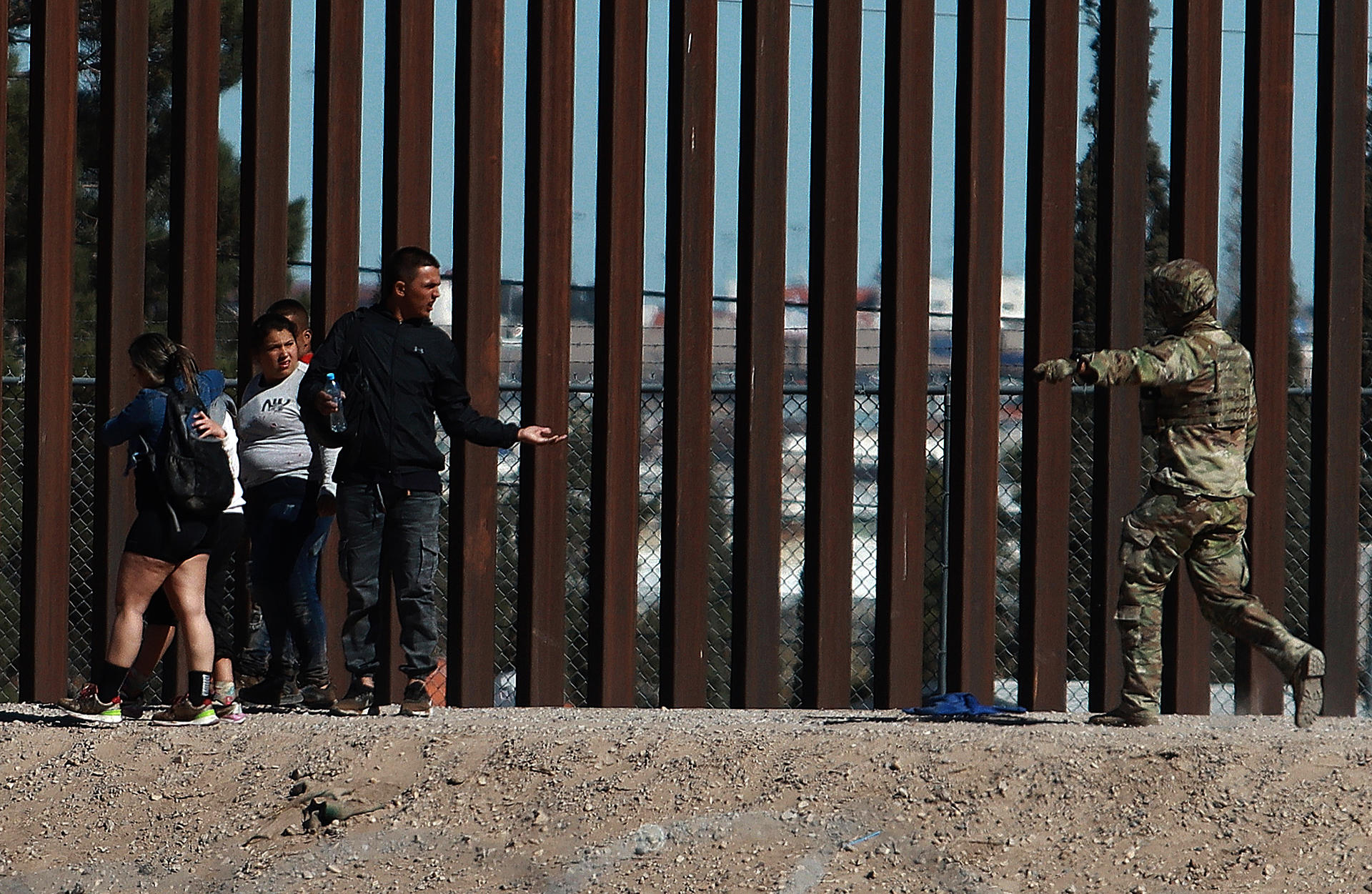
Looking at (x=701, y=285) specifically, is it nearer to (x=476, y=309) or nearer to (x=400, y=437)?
(x=476, y=309)

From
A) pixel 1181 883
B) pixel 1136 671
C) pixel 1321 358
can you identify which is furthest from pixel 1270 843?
pixel 1321 358

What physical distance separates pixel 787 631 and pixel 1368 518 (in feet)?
13.1

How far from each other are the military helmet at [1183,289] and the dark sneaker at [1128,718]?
1.26 metres

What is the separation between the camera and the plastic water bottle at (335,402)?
4965 mm

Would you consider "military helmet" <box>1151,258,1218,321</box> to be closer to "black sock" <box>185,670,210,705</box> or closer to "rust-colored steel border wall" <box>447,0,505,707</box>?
"rust-colored steel border wall" <box>447,0,505,707</box>

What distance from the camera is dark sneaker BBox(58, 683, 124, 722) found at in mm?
4988

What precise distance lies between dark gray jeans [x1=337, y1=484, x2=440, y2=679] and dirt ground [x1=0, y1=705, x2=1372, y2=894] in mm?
420

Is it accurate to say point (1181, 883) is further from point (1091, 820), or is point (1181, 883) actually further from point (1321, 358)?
point (1321, 358)

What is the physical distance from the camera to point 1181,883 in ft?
12.3

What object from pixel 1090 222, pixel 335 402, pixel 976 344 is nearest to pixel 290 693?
pixel 335 402

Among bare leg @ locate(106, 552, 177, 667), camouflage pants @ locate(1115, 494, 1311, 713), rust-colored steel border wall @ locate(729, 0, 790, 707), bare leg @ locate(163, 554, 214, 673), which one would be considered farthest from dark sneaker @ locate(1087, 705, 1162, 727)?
bare leg @ locate(106, 552, 177, 667)

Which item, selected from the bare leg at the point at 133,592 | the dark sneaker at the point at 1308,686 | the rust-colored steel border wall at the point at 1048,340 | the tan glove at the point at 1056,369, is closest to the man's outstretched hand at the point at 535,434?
the bare leg at the point at 133,592

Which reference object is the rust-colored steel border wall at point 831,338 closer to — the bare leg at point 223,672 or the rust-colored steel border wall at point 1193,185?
the rust-colored steel border wall at point 1193,185

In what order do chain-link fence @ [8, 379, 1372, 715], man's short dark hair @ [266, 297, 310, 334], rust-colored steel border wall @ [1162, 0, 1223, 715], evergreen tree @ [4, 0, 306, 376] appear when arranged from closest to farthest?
man's short dark hair @ [266, 297, 310, 334] → rust-colored steel border wall @ [1162, 0, 1223, 715] → chain-link fence @ [8, 379, 1372, 715] → evergreen tree @ [4, 0, 306, 376]
